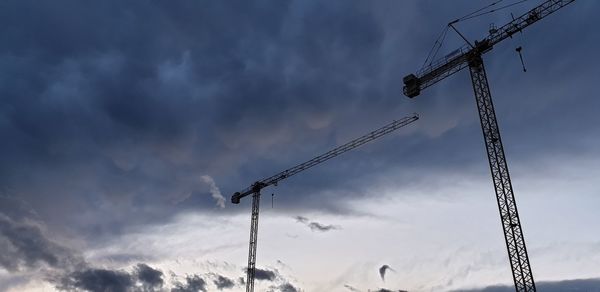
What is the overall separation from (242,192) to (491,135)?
99924 mm

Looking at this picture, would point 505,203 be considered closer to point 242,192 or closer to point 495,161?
point 495,161

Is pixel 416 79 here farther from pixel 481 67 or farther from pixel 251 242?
pixel 251 242

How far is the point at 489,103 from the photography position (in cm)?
9062

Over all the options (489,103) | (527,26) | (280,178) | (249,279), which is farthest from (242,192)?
(527,26)

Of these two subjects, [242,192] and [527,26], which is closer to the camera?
[527,26]

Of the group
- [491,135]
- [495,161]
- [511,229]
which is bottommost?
[511,229]

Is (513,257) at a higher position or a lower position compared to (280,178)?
lower

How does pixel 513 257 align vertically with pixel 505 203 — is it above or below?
below

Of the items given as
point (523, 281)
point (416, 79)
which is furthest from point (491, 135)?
point (523, 281)

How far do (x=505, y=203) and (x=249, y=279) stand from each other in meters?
88.6

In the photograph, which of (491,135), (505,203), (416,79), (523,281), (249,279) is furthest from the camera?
(249,279)

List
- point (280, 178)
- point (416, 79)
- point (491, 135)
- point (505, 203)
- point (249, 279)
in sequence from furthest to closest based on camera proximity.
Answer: point (280, 178) < point (249, 279) < point (416, 79) < point (491, 135) < point (505, 203)

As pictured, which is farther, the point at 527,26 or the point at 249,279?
the point at 249,279

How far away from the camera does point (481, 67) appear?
92.6 meters
